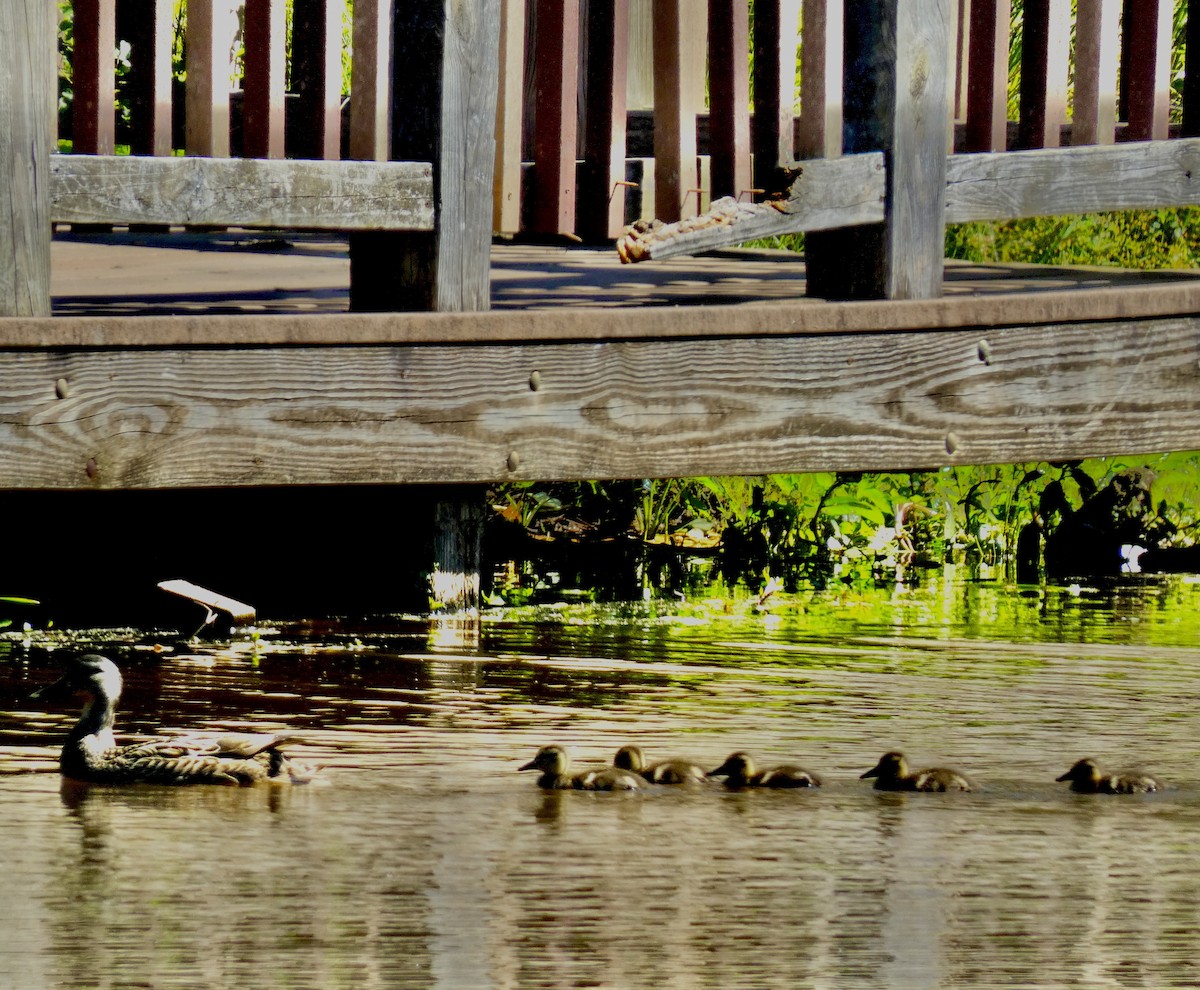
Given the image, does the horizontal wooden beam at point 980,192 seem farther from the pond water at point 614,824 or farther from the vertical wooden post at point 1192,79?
the pond water at point 614,824

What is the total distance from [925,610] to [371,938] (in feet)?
10.3

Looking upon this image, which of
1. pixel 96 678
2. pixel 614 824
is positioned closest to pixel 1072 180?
pixel 614 824

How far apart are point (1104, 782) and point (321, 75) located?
280 centimetres

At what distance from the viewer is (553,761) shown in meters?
3.54

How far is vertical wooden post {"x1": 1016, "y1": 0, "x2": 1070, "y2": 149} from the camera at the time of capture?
564 centimetres

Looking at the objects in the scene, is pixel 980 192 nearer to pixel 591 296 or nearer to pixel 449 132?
pixel 591 296

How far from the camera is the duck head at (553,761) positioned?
353 centimetres

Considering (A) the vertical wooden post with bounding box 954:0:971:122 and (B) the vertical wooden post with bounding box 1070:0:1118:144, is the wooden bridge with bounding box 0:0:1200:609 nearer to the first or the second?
(B) the vertical wooden post with bounding box 1070:0:1118:144

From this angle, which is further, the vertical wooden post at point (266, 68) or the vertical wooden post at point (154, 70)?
the vertical wooden post at point (154, 70)

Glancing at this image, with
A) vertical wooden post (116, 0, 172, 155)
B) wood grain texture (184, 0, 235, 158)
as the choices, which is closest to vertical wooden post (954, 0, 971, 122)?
vertical wooden post (116, 0, 172, 155)

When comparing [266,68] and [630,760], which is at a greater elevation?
[266,68]

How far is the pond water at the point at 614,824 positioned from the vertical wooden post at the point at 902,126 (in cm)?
90

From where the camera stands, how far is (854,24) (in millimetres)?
5184

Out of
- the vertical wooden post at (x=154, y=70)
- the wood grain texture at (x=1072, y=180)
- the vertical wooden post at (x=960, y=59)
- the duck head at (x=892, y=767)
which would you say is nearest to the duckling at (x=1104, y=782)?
the duck head at (x=892, y=767)
